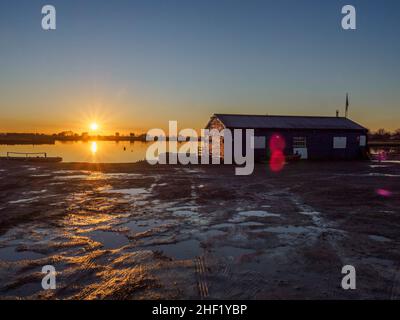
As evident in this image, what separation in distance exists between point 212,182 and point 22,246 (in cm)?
1204

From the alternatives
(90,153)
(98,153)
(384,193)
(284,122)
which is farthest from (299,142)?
(90,153)

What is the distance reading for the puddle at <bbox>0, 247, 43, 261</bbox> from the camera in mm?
6589

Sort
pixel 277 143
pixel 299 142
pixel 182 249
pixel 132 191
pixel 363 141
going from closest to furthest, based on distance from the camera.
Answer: pixel 182 249, pixel 132 191, pixel 277 143, pixel 299 142, pixel 363 141

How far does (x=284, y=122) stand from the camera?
113 feet

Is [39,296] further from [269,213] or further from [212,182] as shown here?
[212,182]

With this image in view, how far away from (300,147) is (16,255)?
3108 centimetres

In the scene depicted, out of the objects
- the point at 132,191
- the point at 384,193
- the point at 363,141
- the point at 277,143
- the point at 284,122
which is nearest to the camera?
the point at 384,193

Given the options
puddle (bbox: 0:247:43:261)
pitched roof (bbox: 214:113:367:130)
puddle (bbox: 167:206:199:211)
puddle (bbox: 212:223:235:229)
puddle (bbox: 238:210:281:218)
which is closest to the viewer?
puddle (bbox: 0:247:43:261)

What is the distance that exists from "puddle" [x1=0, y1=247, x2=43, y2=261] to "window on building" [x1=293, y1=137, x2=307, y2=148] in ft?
99.7

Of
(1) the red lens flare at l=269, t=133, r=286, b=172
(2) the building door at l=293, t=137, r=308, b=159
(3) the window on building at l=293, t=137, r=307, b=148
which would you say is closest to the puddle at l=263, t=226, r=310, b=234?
(1) the red lens flare at l=269, t=133, r=286, b=172

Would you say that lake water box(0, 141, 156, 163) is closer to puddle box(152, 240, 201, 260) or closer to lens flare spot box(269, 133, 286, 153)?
lens flare spot box(269, 133, 286, 153)

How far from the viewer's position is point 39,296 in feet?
16.3

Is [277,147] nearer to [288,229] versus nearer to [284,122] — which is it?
[284,122]

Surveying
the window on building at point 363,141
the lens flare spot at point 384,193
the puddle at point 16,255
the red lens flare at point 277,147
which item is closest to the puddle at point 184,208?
the puddle at point 16,255
